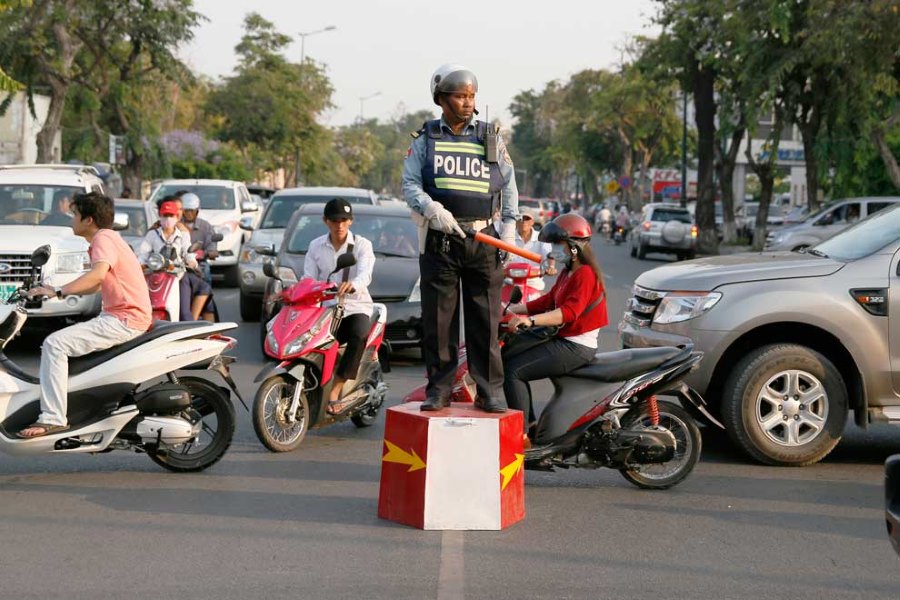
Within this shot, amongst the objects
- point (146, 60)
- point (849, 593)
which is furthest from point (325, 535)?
point (146, 60)

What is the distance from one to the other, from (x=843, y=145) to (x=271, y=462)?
27776mm

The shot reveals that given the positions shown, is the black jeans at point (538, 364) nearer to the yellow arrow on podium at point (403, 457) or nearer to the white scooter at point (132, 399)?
the yellow arrow on podium at point (403, 457)

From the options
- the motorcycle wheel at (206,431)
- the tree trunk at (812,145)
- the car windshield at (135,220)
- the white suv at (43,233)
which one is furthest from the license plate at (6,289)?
the tree trunk at (812,145)

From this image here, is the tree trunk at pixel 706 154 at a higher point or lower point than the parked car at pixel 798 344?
higher

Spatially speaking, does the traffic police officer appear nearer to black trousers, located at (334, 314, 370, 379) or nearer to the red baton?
the red baton

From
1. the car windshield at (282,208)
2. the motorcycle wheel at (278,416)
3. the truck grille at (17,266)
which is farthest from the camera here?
the car windshield at (282,208)

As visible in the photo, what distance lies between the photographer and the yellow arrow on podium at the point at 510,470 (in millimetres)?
6562

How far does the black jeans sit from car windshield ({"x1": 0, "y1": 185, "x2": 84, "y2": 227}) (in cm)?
864

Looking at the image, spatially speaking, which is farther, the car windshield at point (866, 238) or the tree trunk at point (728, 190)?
the tree trunk at point (728, 190)

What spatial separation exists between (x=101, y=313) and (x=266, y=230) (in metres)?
11.1

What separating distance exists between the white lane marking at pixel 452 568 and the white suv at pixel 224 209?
16910 millimetres

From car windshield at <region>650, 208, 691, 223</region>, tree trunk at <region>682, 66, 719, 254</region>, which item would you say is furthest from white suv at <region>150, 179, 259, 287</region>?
tree trunk at <region>682, 66, 719, 254</region>

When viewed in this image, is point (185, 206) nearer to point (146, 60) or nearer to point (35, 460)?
point (35, 460)

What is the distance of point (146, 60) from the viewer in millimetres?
44031
